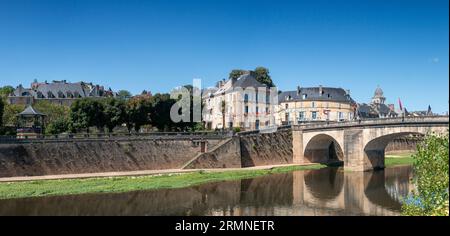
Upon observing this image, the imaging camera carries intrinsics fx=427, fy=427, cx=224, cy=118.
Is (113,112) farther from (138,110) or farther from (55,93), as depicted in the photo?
(55,93)

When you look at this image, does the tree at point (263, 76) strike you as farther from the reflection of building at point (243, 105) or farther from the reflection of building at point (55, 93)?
the reflection of building at point (55, 93)

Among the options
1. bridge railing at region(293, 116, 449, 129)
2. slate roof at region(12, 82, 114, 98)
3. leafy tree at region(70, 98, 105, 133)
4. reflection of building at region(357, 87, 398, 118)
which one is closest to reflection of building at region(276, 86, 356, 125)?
reflection of building at region(357, 87, 398, 118)

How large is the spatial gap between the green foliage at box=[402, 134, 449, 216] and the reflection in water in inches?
332

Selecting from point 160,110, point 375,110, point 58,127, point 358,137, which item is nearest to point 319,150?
point 358,137

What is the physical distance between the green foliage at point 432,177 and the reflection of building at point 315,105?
52378mm

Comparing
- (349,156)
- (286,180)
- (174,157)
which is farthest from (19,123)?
(349,156)

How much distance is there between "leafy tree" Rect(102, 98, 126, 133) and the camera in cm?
5078

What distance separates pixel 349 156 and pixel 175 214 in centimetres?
2478

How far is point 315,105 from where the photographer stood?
69500 mm

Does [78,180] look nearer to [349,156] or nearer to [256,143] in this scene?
[256,143]

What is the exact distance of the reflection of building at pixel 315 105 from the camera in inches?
2731

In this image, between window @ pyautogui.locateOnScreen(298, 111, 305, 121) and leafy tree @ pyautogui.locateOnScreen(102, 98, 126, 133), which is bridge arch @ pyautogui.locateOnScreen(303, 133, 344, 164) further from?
leafy tree @ pyautogui.locateOnScreen(102, 98, 126, 133)

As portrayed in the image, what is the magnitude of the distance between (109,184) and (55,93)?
5091 centimetres

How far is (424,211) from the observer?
629 inches
